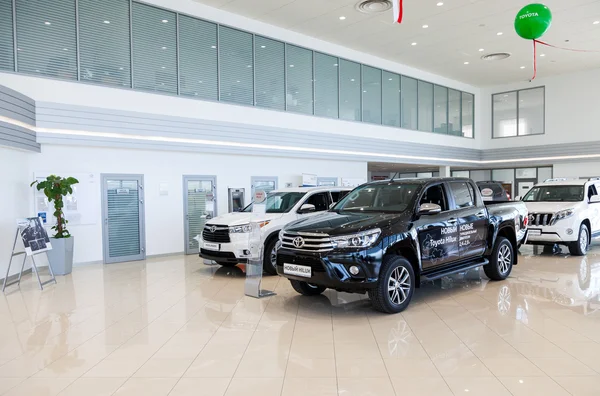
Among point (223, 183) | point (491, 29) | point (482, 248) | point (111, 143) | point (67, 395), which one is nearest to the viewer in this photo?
point (67, 395)

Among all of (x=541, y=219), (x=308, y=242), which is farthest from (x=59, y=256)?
(x=541, y=219)

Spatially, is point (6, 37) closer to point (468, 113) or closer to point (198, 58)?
point (198, 58)

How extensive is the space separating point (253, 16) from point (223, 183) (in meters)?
4.61

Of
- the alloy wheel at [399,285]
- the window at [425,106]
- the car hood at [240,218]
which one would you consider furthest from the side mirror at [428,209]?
the window at [425,106]

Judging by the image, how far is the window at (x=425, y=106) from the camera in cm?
1775

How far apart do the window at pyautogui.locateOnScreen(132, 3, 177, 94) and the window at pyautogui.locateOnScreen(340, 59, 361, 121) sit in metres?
6.01

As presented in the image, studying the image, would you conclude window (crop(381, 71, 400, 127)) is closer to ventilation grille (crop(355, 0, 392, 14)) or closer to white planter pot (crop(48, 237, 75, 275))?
ventilation grille (crop(355, 0, 392, 14))

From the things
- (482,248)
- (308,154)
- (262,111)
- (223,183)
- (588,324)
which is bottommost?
(588,324)

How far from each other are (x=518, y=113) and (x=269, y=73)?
43.5ft

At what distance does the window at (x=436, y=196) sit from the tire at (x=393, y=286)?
115 cm

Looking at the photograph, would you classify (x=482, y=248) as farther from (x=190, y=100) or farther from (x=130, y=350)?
(x=190, y=100)

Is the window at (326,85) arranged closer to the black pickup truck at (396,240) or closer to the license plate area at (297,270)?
the black pickup truck at (396,240)

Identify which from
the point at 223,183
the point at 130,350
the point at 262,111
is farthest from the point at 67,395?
the point at 262,111

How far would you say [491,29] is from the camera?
1306 centimetres
